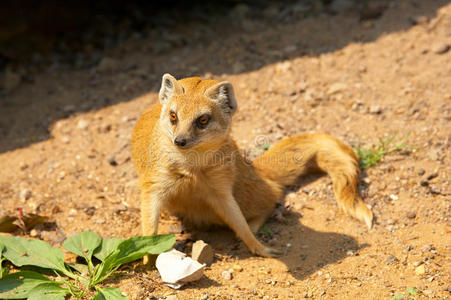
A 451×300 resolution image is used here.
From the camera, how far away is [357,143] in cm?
420

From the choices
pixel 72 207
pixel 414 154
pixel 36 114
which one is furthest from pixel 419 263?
pixel 36 114

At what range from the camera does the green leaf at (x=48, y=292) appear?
2645mm

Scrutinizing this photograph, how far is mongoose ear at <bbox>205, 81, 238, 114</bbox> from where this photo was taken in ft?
10.0

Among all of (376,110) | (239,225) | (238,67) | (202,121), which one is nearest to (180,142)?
(202,121)

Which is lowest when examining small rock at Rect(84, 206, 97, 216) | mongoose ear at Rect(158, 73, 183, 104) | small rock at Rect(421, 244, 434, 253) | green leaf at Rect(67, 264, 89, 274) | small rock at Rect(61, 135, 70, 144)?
small rock at Rect(421, 244, 434, 253)

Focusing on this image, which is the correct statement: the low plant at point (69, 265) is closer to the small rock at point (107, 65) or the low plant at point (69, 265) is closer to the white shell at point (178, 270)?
the white shell at point (178, 270)

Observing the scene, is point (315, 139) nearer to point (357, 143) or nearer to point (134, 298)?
point (357, 143)

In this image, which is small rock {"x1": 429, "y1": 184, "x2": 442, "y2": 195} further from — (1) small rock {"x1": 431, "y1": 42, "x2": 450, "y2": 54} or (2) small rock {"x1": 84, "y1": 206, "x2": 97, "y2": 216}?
(2) small rock {"x1": 84, "y1": 206, "x2": 97, "y2": 216}

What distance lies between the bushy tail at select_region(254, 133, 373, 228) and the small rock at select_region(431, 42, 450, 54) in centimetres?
173

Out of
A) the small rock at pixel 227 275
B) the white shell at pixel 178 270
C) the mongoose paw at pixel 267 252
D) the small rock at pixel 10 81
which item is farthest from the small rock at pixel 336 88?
the small rock at pixel 10 81

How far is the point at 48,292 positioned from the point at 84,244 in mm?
431

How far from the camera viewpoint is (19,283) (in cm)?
271

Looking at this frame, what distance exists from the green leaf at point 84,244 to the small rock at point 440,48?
12.3 ft

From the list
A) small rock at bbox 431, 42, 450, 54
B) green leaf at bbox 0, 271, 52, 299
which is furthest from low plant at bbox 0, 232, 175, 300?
small rock at bbox 431, 42, 450, 54
